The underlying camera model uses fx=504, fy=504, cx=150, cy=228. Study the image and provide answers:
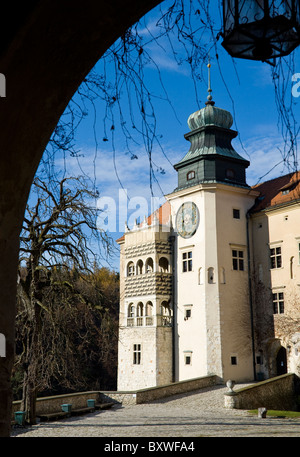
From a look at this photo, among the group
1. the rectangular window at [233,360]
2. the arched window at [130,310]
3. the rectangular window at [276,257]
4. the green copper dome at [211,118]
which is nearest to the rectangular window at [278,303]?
the rectangular window at [276,257]

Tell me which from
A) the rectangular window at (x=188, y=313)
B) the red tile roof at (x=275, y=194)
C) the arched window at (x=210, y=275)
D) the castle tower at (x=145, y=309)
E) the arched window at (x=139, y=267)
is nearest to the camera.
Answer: the arched window at (x=210, y=275)

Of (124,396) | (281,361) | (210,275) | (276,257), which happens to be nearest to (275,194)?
(276,257)

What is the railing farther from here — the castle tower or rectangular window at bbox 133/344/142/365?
rectangular window at bbox 133/344/142/365

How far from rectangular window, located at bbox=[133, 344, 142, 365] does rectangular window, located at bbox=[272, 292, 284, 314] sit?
8.51 meters

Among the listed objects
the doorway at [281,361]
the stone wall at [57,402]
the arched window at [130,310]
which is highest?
the arched window at [130,310]

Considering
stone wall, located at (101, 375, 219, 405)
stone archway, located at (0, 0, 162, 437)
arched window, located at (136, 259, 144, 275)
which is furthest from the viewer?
arched window, located at (136, 259, 144, 275)

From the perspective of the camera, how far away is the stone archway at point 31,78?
5.67 ft

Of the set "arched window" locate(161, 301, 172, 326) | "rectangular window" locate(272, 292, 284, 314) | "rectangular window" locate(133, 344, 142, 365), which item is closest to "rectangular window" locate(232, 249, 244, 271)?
"rectangular window" locate(272, 292, 284, 314)

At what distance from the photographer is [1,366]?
1831 millimetres

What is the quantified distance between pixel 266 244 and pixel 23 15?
28804 mm

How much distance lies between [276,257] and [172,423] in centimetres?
1428

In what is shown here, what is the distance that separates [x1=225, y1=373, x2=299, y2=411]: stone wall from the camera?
2145 centimetres

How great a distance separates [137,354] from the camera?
30.8 m

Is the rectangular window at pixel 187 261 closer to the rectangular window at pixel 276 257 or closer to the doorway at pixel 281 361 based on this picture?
the rectangular window at pixel 276 257
